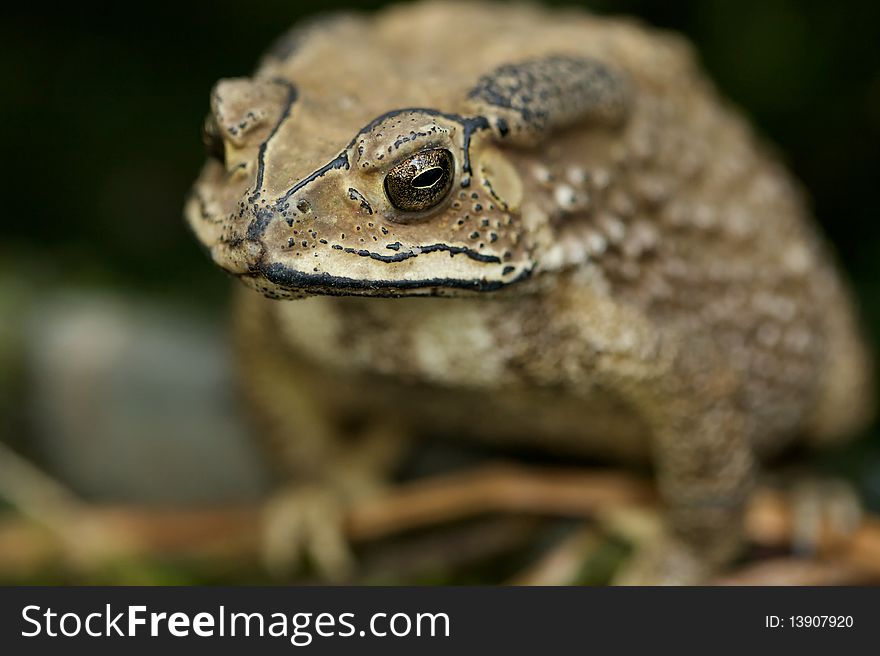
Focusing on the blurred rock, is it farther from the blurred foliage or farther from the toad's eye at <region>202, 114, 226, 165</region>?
the toad's eye at <region>202, 114, 226, 165</region>

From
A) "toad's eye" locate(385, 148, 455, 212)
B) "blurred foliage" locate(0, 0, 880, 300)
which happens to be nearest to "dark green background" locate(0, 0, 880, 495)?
"blurred foliage" locate(0, 0, 880, 300)

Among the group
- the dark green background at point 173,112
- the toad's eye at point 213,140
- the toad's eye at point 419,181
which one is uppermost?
the dark green background at point 173,112

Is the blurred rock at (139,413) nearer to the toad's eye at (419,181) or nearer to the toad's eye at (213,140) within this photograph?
the toad's eye at (213,140)

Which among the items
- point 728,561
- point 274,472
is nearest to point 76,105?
point 274,472

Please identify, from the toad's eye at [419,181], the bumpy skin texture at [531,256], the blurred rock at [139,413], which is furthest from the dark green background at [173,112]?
the toad's eye at [419,181]

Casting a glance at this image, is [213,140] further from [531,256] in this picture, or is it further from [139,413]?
[139,413]

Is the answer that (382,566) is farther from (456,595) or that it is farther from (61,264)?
(61,264)
